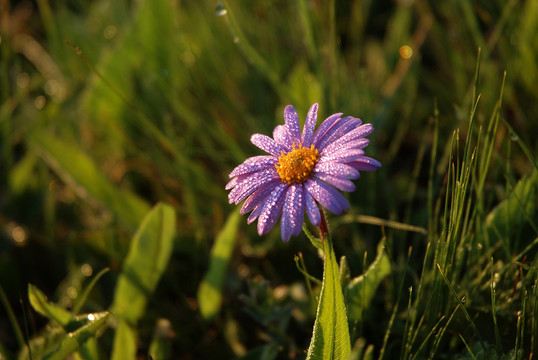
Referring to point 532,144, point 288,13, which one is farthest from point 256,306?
point 288,13

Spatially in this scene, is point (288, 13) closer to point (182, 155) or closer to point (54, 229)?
point (182, 155)

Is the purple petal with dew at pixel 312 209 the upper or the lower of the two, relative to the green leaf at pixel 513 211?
upper

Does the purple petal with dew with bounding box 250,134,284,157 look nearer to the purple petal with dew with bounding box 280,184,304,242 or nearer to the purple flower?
the purple flower

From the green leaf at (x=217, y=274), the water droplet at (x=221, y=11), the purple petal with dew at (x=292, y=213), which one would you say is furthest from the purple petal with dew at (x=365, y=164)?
the water droplet at (x=221, y=11)

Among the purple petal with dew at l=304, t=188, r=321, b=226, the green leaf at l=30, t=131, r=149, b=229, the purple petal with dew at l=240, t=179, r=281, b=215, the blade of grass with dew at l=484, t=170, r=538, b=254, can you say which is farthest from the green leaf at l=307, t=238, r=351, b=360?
the green leaf at l=30, t=131, r=149, b=229

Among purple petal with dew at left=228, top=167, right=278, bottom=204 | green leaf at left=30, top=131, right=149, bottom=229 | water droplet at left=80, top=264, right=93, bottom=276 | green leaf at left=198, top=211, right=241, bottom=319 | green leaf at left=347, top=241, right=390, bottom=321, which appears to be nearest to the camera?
purple petal with dew at left=228, top=167, right=278, bottom=204

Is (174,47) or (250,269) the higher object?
(174,47)

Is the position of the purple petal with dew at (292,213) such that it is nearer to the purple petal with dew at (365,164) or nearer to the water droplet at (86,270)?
the purple petal with dew at (365,164)
